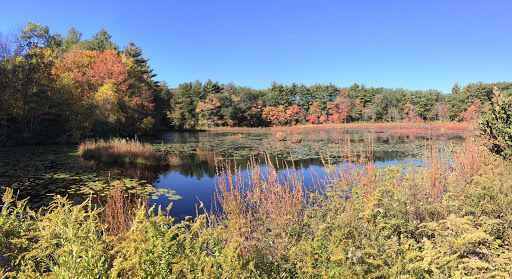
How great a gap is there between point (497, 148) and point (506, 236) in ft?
14.4

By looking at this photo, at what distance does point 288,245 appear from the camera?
2883 mm

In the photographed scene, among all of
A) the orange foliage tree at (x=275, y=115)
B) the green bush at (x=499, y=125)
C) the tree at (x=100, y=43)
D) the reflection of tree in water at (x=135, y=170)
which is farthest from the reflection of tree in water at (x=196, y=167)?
the orange foliage tree at (x=275, y=115)

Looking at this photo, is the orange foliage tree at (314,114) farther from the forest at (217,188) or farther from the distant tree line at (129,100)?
the forest at (217,188)

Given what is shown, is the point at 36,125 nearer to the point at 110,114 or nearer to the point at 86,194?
the point at 110,114

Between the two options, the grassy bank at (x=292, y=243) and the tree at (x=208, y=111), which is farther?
the tree at (x=208, y=111)

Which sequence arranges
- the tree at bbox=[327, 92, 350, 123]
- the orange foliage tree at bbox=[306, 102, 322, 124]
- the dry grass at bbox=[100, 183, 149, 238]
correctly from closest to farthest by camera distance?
the dry grass at bbox=[100, 183, 149, 238], the tree at bbox=[327, 92, 350, 123], the orange foliage tree at bbox=[306, 102, 322, 124]

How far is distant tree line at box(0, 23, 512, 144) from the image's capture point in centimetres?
1891

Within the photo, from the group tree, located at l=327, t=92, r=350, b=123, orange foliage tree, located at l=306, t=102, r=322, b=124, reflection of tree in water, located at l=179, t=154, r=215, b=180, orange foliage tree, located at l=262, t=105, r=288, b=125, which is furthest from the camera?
orange foliage tree, located at l=306, t=102, r=322, b=124

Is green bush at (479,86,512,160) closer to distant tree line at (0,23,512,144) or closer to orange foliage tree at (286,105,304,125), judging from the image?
distant tree line at (0,23,512,144)

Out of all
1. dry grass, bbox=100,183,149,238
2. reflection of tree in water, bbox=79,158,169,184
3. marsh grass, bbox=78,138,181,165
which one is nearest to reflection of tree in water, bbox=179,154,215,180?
marsh grass, bbox=78,138,181,165

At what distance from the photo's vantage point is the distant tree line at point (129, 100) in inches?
744

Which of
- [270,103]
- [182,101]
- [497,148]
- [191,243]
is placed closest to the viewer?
[191,243]


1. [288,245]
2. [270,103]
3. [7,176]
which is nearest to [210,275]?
[288,245]

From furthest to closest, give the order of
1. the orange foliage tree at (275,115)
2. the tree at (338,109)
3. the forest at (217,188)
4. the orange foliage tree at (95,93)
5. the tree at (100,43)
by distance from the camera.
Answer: the tree at (338,109), the orange foliage tree at (275,115), the tree at (100,43), the orange foliage tree at (95,93), the forest at (217,188)
